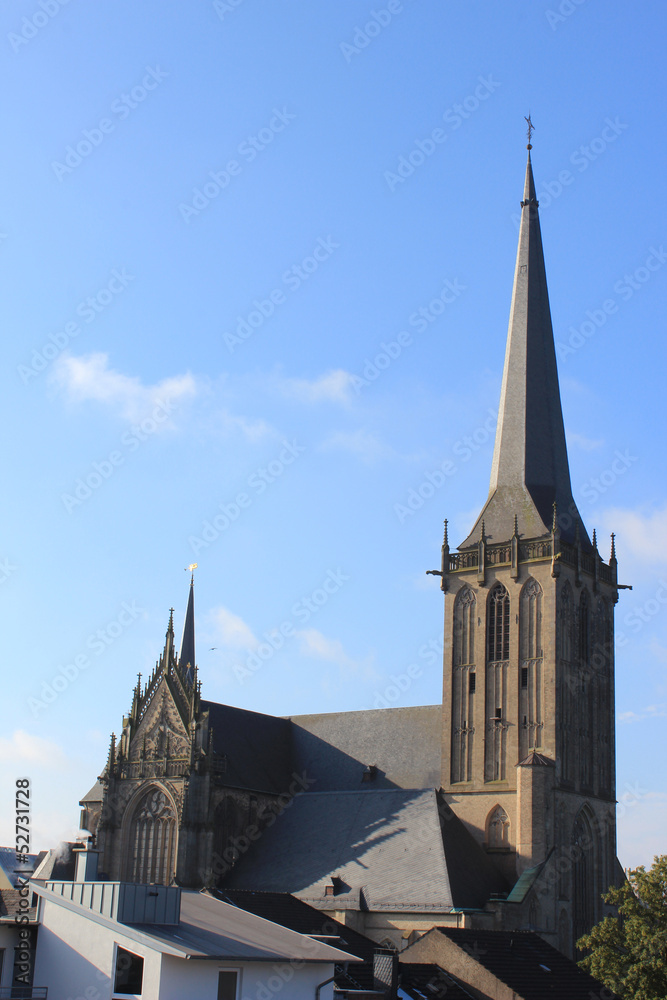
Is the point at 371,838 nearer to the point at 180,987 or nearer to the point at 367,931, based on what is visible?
the point at 367,931

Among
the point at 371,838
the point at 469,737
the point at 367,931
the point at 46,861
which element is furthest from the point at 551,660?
the point at 46,861

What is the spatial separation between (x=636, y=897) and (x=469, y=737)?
17.4m

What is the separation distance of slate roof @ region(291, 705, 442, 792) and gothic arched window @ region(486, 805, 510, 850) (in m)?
4.56

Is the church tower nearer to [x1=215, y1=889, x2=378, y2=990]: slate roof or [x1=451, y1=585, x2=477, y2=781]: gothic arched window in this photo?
[x1=451, y1=585, x2=477, y2=781]: gothic arched window

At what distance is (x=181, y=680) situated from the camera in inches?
2549

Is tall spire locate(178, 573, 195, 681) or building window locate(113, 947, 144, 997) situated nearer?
building window locate(113, 947, 144, 997)

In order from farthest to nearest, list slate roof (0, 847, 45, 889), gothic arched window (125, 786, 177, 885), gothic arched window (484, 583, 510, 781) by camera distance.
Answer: gothic arched window (125, 786, 177, 885) < gothic arched window (484, 583, 510, 781) < slate roof (0, 847, 45, 889)

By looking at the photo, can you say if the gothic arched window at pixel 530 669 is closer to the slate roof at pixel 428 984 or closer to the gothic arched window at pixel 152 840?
the gothic arched window at pixel 152 840


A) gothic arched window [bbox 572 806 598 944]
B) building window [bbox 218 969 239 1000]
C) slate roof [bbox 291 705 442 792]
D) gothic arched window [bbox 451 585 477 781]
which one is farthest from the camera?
slate roof [bbox 291 705 442 792]

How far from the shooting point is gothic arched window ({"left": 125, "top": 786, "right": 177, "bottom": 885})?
Answer: 61344 millimetres

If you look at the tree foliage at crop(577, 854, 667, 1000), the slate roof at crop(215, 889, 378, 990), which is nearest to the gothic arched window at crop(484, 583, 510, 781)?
the tree foliage at crop(577, 854, 667, 1000)

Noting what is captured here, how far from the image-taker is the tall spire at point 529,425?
64.4m

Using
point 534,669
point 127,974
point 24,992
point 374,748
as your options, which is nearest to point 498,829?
point 534,669

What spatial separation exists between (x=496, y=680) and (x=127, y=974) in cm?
3774
